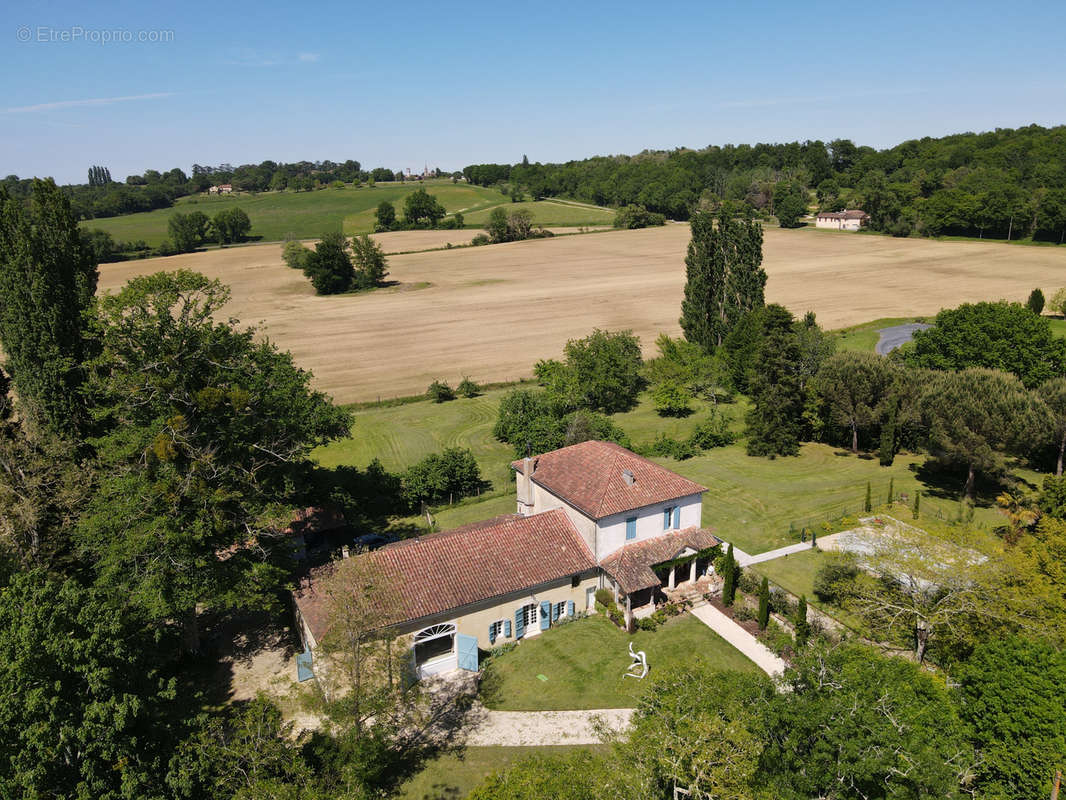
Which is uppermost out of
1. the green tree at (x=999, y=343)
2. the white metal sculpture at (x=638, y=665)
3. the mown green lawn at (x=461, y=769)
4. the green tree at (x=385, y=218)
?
the green tree at (x=385, y=218)

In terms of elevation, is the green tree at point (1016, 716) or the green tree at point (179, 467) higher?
the green tree at point (179, 467)

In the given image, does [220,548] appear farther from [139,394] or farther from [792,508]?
[792,508]

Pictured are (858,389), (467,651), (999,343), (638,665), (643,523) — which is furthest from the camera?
(999,343)

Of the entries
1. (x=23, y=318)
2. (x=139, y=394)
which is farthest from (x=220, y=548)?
(x=23, y=318)

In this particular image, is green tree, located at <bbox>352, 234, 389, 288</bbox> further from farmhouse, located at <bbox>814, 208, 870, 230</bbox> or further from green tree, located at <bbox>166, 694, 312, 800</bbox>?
farmhouse, located at <bbox>814, 208, 870, 230</bbox>

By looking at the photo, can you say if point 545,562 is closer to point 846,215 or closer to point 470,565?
point 470,565

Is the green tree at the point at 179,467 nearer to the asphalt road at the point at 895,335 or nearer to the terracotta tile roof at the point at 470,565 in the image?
the terracotta tile roof at the point at 470,565

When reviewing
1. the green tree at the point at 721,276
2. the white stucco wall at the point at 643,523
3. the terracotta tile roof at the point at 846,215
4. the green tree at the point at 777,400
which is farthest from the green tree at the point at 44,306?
the terracotta tile roof at the point at 846,215

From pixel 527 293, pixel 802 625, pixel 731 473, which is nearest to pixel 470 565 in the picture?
pixel 802 625
